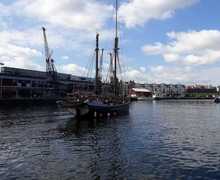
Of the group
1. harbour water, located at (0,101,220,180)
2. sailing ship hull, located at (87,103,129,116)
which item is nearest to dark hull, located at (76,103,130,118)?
sailing ship hull, located at (87,103,129,116)

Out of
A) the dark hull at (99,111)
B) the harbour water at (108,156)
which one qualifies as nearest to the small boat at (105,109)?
the dark hull at (99,111)

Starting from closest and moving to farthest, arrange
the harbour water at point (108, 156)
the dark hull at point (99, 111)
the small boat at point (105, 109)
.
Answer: the harbour water at point (108, 156) < the dark hull at point (99, 111) < the small boat at point (105, 109)

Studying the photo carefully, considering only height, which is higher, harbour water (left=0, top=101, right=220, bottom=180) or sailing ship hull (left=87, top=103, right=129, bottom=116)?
sailing ship hull (left=87, top=103, right=129, bottom=116)

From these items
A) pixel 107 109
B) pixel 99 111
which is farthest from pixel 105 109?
pixel 99 111

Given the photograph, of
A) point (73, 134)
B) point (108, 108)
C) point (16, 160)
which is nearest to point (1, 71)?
point (108, 108)

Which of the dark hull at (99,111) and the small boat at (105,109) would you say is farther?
the small boat at (105,109)

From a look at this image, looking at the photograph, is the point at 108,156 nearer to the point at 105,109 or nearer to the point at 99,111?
the point at 99,111

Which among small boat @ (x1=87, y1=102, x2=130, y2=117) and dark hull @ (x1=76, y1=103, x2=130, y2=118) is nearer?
dark hull @ (x1=76, y1=103, x2=130, y2=118)

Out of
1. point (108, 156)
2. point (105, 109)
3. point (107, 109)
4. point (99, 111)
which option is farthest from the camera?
point (107, 109)

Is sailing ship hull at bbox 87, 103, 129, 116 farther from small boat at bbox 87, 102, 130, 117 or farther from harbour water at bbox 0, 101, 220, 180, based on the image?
harbour water at bbox 0, 101, 220, 180

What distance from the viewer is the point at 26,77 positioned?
194625 millimetres

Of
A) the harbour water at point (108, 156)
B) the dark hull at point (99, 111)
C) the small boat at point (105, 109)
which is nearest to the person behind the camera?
the harbour water at point (108, 156)

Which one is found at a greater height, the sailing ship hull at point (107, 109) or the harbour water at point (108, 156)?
the sailing ship hull at point (107, 109)

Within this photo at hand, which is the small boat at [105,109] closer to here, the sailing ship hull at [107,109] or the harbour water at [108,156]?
the sailing ship hull at [107,109]
